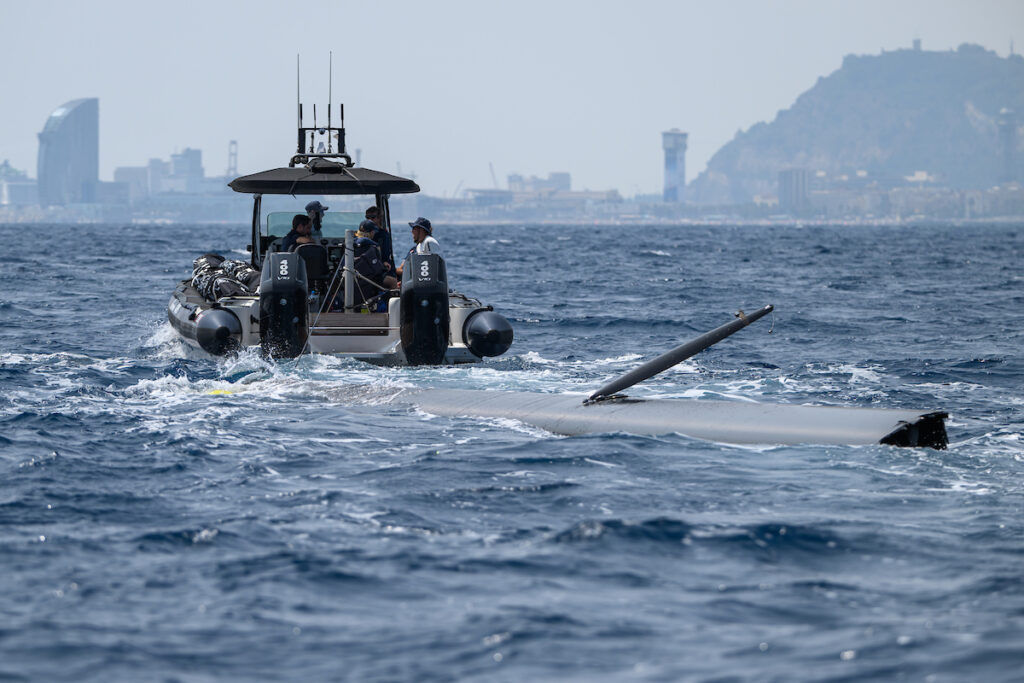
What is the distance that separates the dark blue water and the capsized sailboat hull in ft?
0.70

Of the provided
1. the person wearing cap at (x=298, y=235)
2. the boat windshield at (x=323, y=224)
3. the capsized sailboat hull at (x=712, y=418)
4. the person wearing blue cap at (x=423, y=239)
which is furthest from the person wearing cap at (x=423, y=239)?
the capsized sailboat hull at (x=712, y=418)

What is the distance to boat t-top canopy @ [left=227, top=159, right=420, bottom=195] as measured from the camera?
16281mm

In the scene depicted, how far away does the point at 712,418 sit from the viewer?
10391 millimetres

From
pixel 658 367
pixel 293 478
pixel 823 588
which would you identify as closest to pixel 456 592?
pixel 823 588

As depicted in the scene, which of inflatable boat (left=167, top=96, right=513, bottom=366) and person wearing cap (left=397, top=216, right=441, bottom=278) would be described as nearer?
inflatable boat (left=167, top=96, right=513, bottom=366)

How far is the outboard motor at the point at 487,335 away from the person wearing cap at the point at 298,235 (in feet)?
8.18

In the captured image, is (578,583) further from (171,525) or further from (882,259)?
(882,259)

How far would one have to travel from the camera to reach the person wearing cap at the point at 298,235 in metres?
15.7

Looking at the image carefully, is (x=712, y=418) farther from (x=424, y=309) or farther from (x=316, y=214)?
(x=316, y=214)

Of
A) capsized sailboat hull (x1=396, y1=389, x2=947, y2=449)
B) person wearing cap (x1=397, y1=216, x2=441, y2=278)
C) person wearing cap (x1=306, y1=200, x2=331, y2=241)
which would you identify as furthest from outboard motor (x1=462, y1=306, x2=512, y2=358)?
person wearing cap (x1=306, y1=200, x2=331, y2=241)

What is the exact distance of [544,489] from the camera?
847cm

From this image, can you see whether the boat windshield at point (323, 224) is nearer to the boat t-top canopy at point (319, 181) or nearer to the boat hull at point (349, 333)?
the boat t-top canopy at point (319, 181)

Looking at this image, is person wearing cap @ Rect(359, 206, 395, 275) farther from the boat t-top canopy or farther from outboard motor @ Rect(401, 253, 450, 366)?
outboard motor @ Rect(401, 253, 450, 366)

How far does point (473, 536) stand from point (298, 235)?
9229 mm
